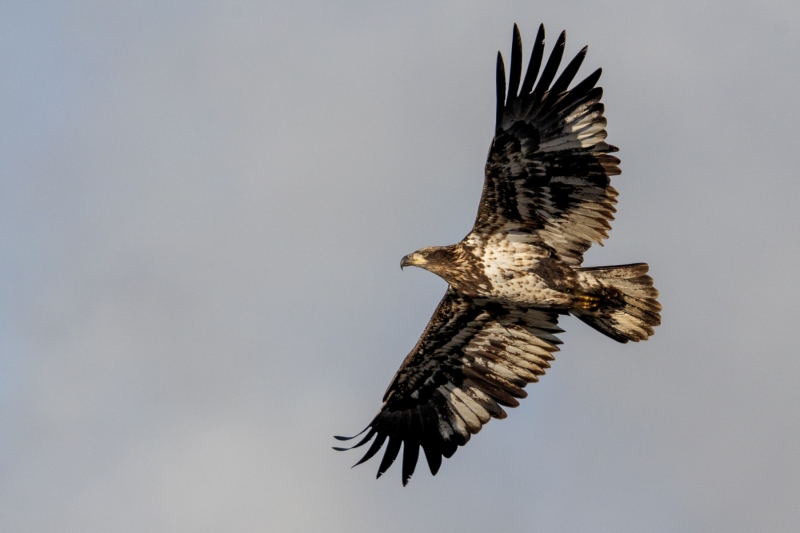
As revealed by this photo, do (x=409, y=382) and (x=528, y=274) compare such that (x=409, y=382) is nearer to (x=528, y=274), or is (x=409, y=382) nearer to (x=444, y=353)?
(x=444, y=353)

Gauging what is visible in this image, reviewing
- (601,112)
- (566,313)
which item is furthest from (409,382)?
(601,112)

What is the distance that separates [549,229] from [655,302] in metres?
1.65

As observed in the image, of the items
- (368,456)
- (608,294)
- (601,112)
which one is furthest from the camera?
(368,456)

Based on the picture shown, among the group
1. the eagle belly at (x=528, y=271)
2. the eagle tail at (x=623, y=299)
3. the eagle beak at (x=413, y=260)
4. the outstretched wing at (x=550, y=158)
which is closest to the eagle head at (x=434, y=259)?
the eagle beak at (x=413, y=260)

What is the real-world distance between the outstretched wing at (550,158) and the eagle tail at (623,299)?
0.46 meters

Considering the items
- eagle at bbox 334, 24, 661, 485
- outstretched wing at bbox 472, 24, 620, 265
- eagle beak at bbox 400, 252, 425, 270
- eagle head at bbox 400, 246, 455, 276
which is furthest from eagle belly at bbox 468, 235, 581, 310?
eagle beak at bbox 400, 252, 425, 270

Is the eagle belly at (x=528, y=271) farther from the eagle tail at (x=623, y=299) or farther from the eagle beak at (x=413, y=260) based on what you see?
the eagle beak at (x=413, y=260)

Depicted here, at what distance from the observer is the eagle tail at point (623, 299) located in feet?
51.1

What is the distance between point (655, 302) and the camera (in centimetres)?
1568

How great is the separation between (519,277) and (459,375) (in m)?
2.24

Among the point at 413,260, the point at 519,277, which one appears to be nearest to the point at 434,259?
the point at 413,260

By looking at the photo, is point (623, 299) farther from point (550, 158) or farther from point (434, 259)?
point (434, 259)

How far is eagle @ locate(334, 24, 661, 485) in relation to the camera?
48.2 feet

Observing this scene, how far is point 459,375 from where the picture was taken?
17.3 metres
